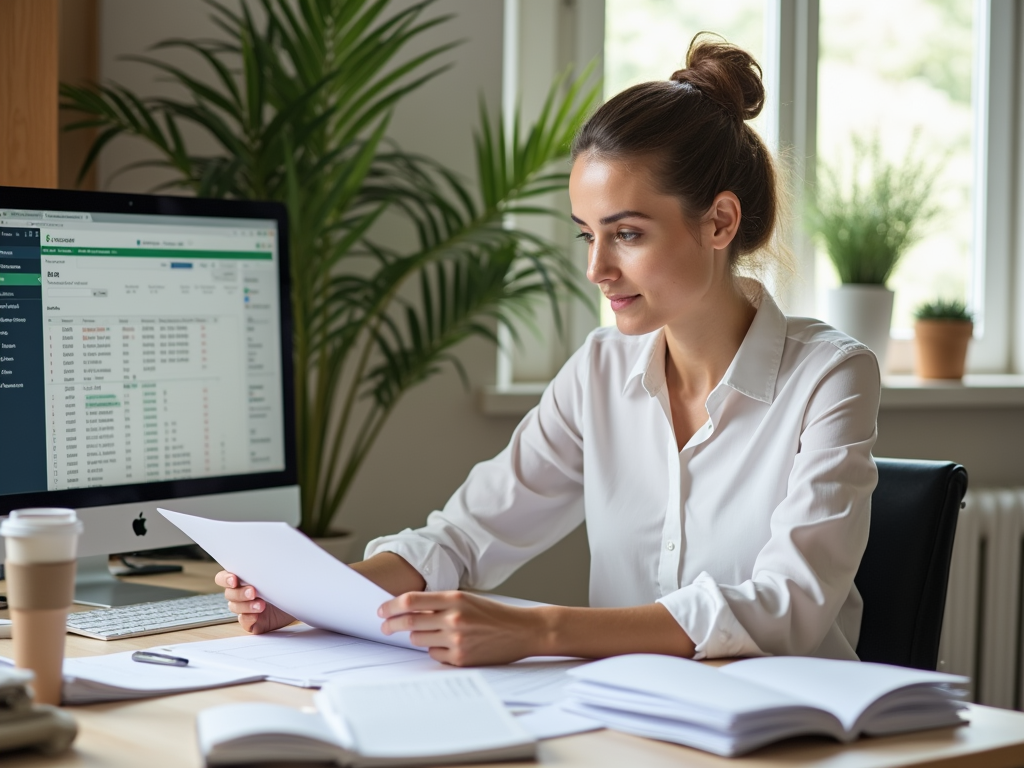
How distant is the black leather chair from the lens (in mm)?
1423

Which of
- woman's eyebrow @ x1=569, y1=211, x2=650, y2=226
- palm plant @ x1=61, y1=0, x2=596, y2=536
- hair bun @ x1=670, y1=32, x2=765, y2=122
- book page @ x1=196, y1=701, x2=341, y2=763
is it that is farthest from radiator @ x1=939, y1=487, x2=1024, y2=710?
book page @ x1=196, y1=701, x2=341, y2=763

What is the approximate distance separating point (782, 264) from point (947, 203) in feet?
6.52

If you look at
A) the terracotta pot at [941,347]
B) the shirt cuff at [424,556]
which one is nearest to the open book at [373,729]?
Answer: the shirt cuff at [424,556]

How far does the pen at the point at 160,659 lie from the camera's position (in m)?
1.16

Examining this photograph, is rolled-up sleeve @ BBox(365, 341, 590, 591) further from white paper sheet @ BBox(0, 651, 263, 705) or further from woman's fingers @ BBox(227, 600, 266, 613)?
white paper sheet @ BBox(0, 651, 263, 705)

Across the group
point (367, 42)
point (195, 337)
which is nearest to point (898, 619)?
point (195, 337)

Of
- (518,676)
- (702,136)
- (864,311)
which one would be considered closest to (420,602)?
(518,676)

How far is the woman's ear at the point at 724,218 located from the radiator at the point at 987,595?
1.74 m

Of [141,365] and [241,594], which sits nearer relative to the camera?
[241,594]

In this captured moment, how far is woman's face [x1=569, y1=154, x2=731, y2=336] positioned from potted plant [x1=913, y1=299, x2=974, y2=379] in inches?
71.5

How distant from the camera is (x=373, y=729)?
35.4 inches

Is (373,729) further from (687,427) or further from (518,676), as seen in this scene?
(687,427)

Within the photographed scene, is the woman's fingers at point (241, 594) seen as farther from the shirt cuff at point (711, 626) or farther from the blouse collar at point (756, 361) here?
the blouse collar at point (756, 361)

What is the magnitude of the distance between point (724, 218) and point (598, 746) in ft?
2.80
